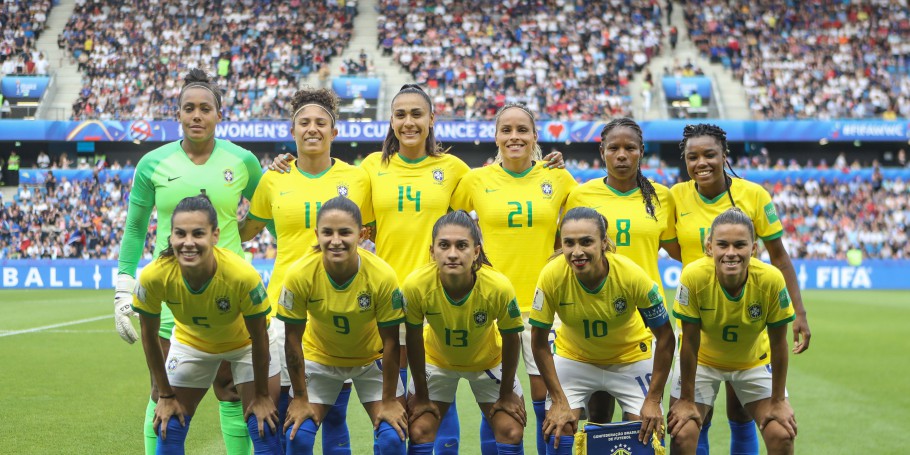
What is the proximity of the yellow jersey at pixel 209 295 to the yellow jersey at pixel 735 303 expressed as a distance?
221 cm

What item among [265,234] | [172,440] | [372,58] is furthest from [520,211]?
[372,58]

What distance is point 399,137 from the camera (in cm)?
489

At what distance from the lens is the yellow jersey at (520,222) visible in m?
4.78

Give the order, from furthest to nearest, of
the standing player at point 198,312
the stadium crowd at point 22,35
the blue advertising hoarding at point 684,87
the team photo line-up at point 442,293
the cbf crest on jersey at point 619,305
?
the stadium crowd at point 22,35 → the blue advertising hoarding at point 684,87 → the cbf crest on jersey at point 619,305 → the team photo line-up at point 442,293 → the standing player at point 198,312

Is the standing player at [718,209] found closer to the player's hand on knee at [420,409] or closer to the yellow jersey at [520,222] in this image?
the yellow jersey at [520,222]

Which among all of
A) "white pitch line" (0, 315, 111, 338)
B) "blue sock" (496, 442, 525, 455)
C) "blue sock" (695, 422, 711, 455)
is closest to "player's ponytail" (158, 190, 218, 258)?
"blue sock" (496, 442, 525, 455)

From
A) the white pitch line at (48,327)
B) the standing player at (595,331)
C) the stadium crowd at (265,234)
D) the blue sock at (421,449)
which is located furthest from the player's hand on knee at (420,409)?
the stadium crowd at (265,234)

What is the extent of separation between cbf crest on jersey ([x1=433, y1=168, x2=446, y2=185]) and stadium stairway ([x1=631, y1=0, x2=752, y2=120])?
83.4 ft

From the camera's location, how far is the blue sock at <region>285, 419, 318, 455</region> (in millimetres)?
4142

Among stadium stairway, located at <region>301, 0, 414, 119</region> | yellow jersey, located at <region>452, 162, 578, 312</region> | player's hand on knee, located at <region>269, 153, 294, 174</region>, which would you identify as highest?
stadium stairway, located at <region>301, 0, 414, 119</region>

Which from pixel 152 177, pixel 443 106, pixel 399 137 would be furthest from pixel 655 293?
pixel 443 106

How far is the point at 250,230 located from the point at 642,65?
96.1 feet

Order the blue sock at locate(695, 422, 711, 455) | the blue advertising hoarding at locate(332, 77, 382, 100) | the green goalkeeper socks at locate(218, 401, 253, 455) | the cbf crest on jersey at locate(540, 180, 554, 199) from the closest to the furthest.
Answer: the green goalkeeper socks at locate(218, 401, 253, 455) → the blue sock at locate(695, 422, 711, 455) → the cbf crest on jersey at locate(540, 180, 554, 199) → the blue advertising hoarding at locate(332, 77, 382, 100)

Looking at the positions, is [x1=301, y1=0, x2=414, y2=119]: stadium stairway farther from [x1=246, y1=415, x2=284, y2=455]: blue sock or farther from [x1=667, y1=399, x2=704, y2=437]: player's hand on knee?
[x1=667, y1=399, x2=704, y2=437]: player's hand on knee
